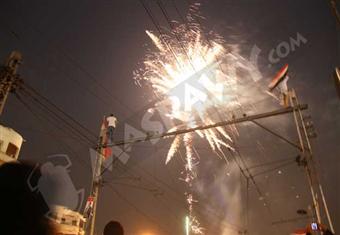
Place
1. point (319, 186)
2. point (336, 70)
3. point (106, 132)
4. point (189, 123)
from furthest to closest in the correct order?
point (106, 132) → point (189, 123) → point (319, 186) → point (336, 70)

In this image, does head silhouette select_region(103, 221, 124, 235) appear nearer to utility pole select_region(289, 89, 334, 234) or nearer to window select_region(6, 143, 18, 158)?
utility pole select_region(289, 89, 334, 234)

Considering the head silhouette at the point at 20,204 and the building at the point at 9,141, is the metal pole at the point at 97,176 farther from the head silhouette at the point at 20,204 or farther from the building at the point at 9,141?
the building at the point at 9,141

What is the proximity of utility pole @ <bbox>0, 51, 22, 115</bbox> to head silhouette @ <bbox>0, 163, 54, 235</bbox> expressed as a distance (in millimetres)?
10498

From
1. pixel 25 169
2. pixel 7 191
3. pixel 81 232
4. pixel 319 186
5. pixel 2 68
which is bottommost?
pixel 7 191

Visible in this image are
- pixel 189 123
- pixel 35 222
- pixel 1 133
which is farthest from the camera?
pixel 1 133

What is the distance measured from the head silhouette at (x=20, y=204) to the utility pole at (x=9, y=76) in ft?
34.4

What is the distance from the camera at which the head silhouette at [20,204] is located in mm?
1284

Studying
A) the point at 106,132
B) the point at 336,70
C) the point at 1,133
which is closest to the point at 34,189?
the point at 336,70

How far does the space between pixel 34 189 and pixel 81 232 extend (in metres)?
12.3

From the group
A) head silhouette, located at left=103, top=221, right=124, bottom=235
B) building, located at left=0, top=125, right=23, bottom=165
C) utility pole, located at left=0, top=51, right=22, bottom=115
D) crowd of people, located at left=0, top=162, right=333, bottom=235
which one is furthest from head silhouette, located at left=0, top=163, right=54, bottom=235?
building, located at left=0, top=125, right=23, bottom=165

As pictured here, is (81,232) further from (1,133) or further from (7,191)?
(1,133)

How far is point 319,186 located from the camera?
34.1 feet

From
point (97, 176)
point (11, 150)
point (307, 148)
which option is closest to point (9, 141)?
point (11, 150)

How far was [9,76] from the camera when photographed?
10.9 metres
